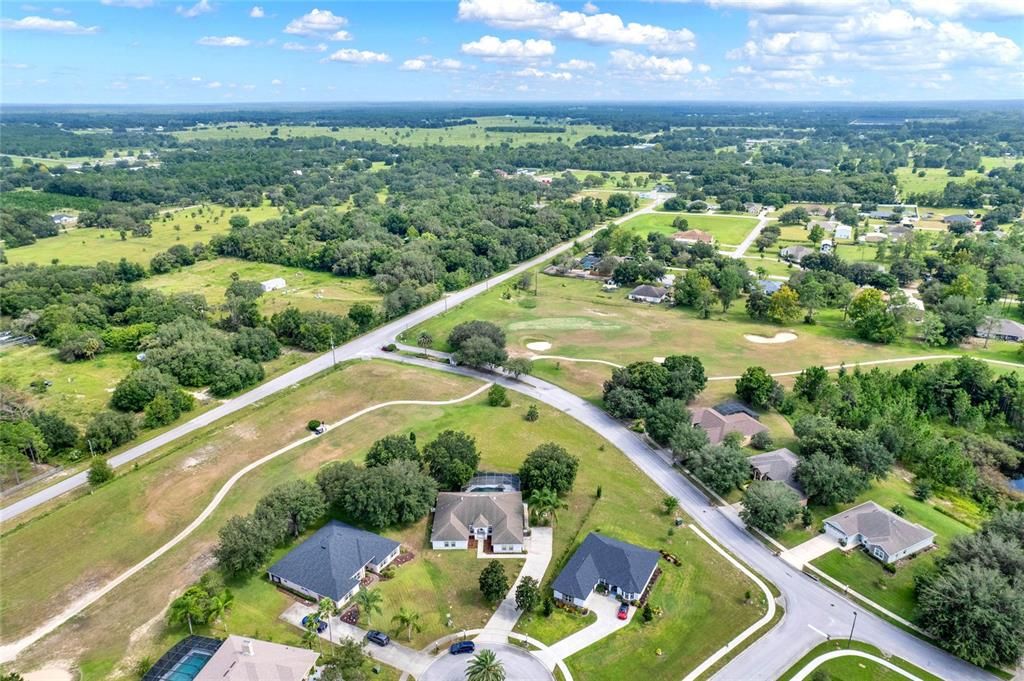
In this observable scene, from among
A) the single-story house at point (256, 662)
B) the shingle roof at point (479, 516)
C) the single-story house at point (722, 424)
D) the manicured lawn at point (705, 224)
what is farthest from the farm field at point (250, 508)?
the manicured lawn at point (705, 224)

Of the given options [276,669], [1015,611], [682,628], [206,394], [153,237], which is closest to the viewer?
[276,669]

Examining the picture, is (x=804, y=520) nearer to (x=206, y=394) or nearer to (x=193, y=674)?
(x=193, y=674)

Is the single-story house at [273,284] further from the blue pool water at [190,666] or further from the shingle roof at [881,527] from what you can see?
the shingle roof at [881,527]

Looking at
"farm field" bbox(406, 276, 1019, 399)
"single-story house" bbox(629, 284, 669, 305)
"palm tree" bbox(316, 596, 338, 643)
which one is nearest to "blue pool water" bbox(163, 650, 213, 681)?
"palm tree" bbox(316, 596, 338, 643)

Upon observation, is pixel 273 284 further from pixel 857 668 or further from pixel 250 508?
pixel 857 668

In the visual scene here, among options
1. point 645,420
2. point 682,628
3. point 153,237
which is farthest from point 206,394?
point 153,237

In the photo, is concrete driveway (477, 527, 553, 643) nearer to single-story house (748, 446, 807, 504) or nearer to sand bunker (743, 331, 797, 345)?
single-story house (748, 446, 807, 504)
